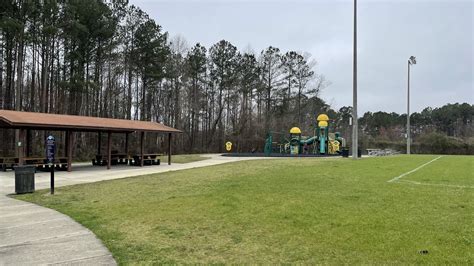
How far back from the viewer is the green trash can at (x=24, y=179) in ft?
39.0

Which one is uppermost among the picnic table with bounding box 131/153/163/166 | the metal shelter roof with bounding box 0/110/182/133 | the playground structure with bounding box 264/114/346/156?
the metal shelter roof with bounding box 0/110/182/133

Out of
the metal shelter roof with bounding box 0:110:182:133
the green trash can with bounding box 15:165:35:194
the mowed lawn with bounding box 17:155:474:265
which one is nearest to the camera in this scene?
the mowed lawn with bounding box 17:155:474:265

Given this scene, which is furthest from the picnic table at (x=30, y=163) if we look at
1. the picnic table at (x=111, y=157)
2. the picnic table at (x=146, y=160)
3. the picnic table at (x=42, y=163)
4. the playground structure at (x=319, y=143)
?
the playground structure at (x=319, y=143)

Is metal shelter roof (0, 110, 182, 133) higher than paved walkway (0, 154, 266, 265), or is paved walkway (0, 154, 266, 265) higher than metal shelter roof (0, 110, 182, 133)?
metal shelter roof (0, 110, 182, 133)

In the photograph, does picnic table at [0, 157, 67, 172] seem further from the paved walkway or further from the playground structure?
the playground structure

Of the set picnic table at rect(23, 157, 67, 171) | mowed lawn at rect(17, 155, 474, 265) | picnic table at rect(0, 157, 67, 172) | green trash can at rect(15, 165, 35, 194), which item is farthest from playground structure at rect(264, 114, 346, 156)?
green trash can at rect(15, 165, 35, 194)

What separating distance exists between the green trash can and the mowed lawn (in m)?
1.15

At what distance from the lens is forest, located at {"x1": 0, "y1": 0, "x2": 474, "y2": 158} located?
3052 cm

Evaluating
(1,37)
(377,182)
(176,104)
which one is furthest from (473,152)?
(1,37)

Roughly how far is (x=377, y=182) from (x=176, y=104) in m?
40.5

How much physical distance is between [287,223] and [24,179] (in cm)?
946

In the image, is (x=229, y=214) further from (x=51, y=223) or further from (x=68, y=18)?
(x=68, y=18)

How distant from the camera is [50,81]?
3341 centimetres

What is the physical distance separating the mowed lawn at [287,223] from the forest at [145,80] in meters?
23.4
